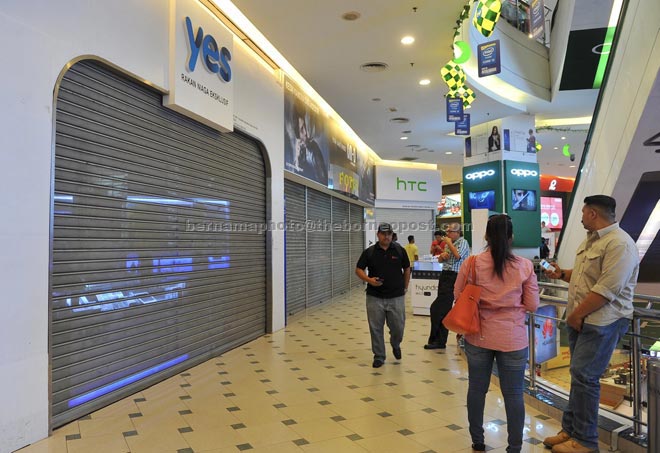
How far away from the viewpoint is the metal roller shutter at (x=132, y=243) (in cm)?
324

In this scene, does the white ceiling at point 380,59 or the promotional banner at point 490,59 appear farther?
the promotional banner at point 490,59

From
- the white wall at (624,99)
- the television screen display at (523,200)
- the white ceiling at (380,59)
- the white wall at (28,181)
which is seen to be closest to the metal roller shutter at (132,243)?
the white wall at (28,181)

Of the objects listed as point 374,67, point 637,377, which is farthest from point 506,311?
point 374,67

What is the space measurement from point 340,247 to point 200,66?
306 inches

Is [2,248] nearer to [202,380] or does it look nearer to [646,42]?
[202,380]

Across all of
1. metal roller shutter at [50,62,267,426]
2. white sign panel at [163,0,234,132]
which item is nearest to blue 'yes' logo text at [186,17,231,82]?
white sign panel at [163,0,234,132]

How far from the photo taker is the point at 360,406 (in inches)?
141

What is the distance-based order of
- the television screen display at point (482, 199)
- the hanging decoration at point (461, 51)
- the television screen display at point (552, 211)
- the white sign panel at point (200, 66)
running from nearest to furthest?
the white sign panel at point (200, 66)
the hanging decoration at point (461, 51)
the television screen display at point (482, 199)
the television screen display at point (552, 211)

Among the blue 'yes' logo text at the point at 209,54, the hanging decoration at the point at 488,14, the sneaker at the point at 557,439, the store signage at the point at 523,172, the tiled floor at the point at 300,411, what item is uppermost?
the hanging decoration at the point at 488,14

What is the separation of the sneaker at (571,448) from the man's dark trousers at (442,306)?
9.26 feet

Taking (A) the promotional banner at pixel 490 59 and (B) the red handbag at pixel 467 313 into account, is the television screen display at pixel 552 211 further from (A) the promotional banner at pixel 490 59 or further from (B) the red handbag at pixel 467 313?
(B) the red handbag at pixel 467 313

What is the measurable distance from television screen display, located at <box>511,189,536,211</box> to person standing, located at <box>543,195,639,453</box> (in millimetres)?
9085

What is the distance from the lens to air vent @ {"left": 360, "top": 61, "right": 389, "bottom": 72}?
7.11 metres

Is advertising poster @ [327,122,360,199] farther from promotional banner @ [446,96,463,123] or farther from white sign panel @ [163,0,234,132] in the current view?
white sign panel @ [163,0,234,132]
